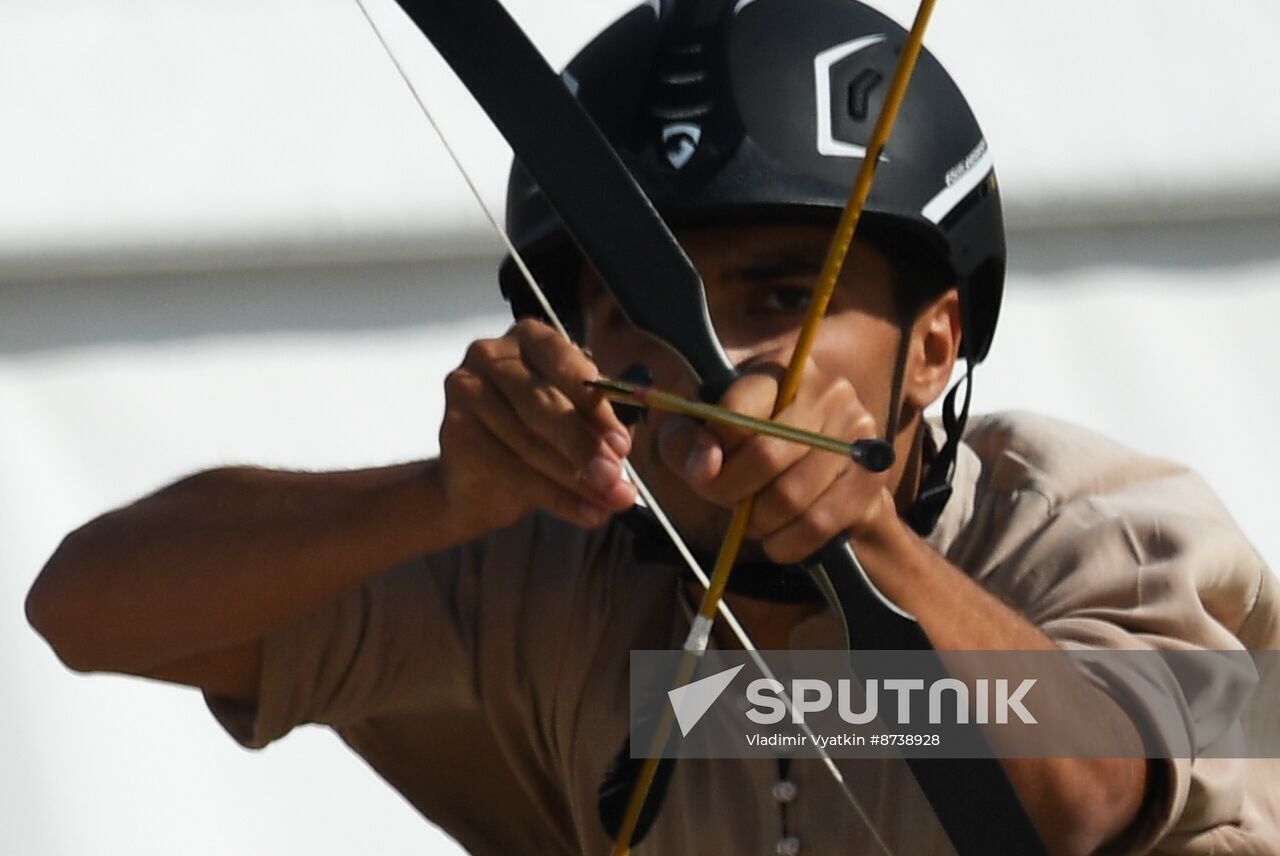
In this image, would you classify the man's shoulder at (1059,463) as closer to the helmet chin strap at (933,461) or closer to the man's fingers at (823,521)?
the helmet chin strap at (933,461)

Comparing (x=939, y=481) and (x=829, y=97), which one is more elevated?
(x=829, y=97)

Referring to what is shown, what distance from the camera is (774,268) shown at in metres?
1.02

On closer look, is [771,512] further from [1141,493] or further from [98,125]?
[98,125]

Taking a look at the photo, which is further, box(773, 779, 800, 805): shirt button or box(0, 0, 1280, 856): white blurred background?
box(0, 0, 1280, 856): white blurred background

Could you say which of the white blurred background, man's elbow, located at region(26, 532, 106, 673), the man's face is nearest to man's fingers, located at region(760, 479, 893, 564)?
the man's face

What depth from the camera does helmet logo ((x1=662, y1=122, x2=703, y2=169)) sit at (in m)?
1.04

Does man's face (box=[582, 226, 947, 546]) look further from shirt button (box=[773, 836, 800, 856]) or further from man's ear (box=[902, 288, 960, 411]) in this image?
shirt button (box=[773, 836, 800, 856])

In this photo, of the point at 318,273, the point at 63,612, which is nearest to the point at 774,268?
the point at 63,612

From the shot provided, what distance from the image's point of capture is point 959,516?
1.10 metres

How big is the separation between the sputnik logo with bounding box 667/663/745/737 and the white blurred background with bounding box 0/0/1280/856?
555 mm

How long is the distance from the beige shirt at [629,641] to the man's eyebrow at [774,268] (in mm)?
156

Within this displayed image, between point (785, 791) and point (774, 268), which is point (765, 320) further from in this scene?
point (785, 791)

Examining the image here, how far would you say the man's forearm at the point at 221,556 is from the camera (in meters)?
0.96

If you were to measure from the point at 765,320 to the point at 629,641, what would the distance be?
7.7 inches
